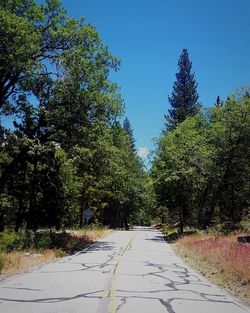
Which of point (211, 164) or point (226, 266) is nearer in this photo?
point (226, 266)

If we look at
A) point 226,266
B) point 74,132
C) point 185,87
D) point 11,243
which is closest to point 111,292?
point 226,266

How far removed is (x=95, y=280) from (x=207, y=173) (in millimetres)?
26300

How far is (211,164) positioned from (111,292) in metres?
26.4

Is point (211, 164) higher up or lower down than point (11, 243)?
higher up

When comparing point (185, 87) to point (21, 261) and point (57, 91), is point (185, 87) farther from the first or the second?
point (21, 261)

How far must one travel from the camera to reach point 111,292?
11.9m

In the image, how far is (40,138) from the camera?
29781mm

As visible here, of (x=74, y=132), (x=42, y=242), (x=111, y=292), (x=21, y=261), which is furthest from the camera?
(x=74, y=132)

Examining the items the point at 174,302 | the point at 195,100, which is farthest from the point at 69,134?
the point at 195,100

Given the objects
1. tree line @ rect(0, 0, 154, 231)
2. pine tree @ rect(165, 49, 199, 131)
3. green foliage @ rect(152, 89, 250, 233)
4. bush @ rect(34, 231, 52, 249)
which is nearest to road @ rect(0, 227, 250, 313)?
bush @ rect(34, 231, 52, 249)

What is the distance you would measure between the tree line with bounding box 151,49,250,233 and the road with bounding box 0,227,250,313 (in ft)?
62.0

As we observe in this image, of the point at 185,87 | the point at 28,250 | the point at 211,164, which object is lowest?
the point at 28,250

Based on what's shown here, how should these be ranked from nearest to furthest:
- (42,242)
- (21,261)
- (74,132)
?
(21,261), (42,242), (74,132)

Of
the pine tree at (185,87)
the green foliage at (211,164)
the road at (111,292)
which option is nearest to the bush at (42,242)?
the road at (111,292)
